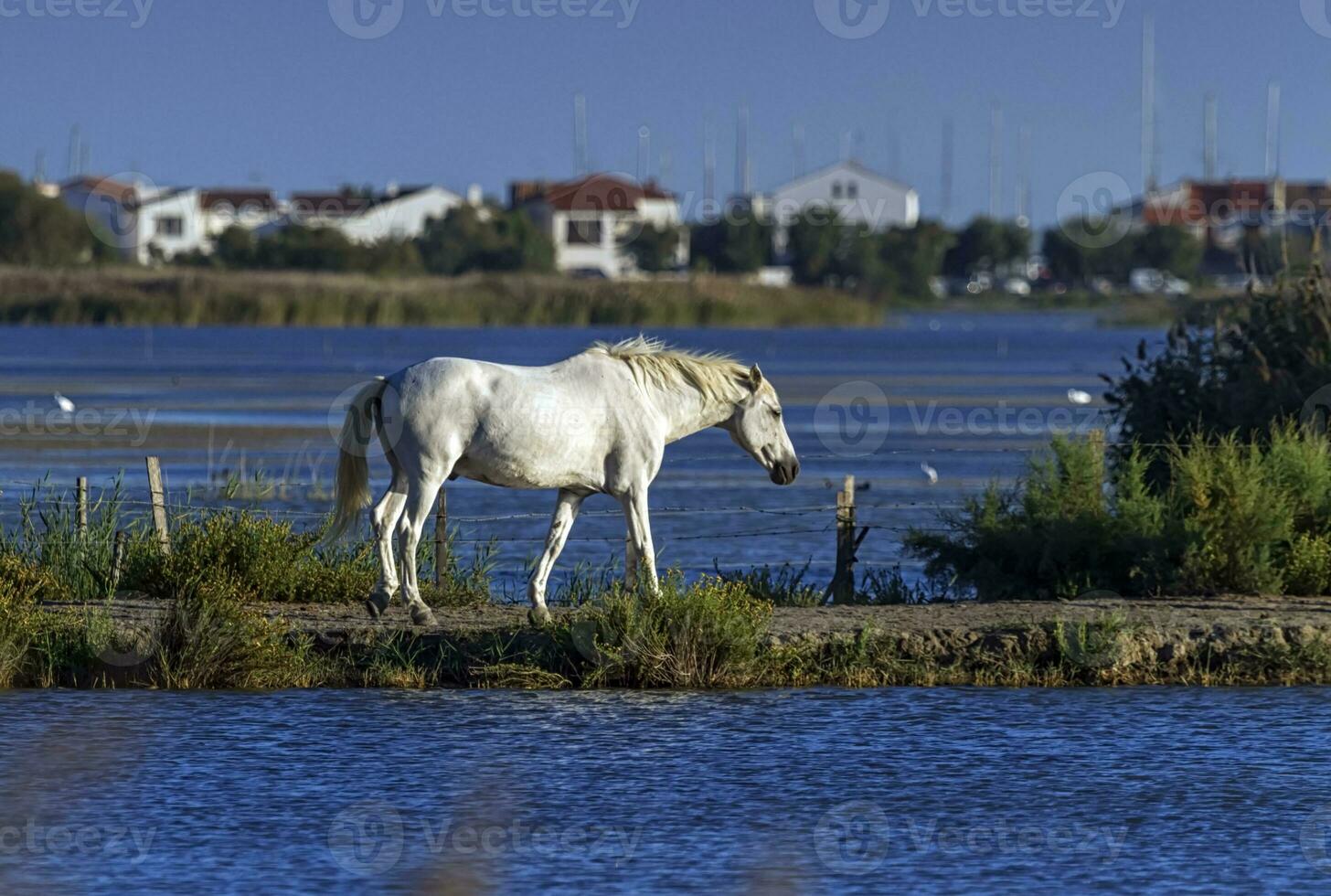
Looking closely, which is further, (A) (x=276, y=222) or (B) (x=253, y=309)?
(A) (x=276, y=222)


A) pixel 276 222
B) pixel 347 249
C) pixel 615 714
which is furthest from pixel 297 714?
pixel 276 222

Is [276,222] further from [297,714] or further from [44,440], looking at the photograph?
[297,714]

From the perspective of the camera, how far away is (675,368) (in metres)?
14.2

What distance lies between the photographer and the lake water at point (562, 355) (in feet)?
77.3

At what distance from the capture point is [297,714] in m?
12.4

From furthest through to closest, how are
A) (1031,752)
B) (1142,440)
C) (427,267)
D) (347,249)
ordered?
(427,267) → (347,249) → (1142,440) → (1031,752)

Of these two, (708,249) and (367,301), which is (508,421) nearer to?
(367,301)

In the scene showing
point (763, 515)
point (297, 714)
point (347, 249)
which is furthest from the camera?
point (347, 249)

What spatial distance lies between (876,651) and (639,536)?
1.62 metres

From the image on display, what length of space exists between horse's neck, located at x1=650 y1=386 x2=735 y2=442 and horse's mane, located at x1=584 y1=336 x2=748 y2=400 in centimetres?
4

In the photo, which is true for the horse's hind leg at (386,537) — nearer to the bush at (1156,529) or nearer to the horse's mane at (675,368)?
the horse's mane at (675,368)

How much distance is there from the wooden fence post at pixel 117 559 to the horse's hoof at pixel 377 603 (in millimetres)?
2054

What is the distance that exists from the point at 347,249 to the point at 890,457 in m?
79.8

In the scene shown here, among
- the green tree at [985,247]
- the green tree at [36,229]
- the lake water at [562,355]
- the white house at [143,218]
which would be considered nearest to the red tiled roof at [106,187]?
the white house at [143,218]
